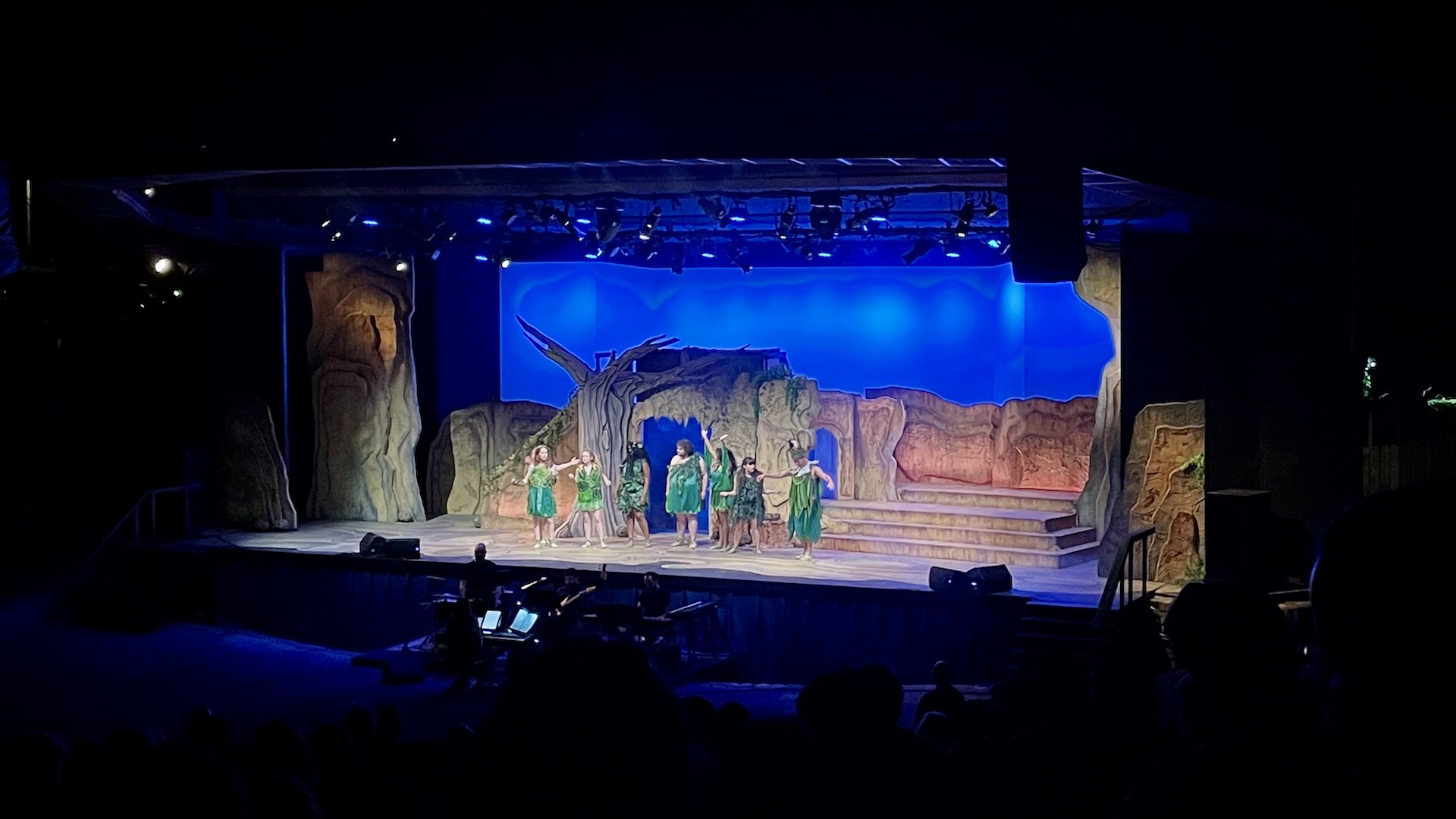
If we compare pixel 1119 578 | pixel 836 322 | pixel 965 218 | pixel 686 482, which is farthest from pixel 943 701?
pixel 836 322

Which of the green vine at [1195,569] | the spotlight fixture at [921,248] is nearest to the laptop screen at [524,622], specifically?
the spotlight fixture at [921,248]

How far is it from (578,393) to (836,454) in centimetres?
368

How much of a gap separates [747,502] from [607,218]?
143 inches

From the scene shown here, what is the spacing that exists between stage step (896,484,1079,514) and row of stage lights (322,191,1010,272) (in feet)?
10.1

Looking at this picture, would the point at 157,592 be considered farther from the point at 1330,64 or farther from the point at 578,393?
the point at 1330,64

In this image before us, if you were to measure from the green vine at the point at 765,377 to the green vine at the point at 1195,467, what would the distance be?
4816 millimetres

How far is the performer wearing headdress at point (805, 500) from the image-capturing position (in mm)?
14617

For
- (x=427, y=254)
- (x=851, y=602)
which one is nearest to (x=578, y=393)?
(x=427, y=254)

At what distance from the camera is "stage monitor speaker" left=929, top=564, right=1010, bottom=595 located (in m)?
12.0

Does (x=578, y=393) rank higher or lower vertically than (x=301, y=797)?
higher

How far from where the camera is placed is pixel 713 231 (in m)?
15.7

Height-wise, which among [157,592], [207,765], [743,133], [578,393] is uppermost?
[743,133]

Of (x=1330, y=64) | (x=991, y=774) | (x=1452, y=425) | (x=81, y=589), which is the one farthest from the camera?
(x=1452, y=425)

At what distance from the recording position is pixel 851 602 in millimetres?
12570
